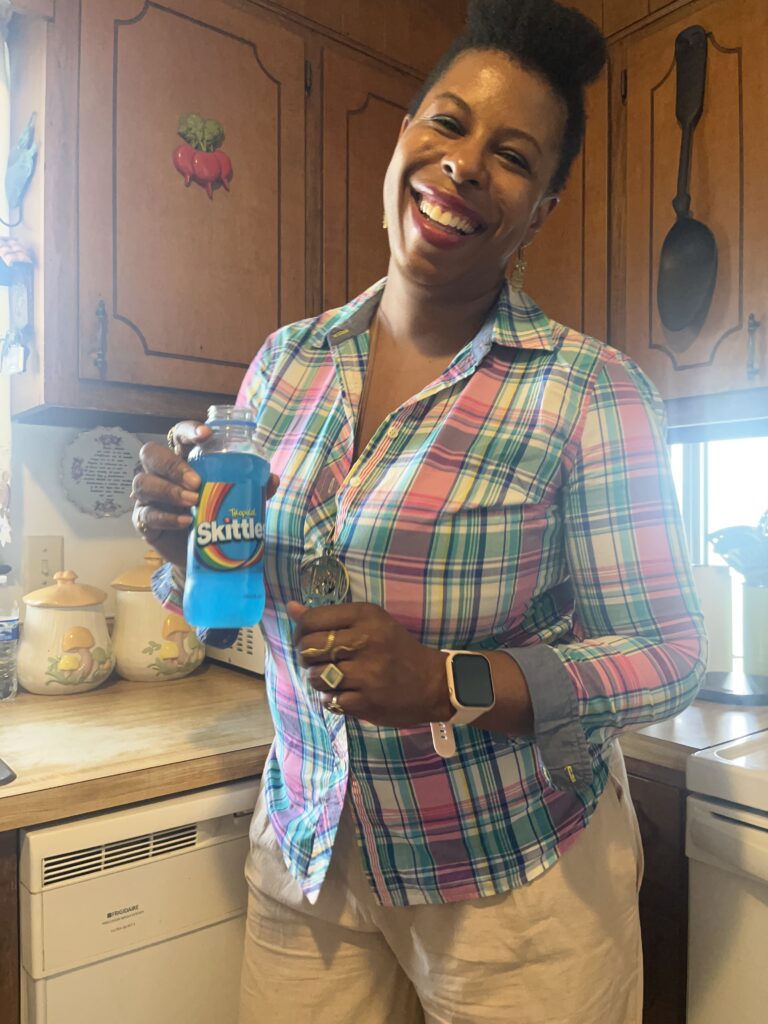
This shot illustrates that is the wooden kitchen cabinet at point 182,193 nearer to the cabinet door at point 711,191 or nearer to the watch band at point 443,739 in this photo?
the cabinet door at point 711,191

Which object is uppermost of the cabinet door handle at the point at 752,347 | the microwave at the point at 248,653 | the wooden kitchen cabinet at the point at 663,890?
the cabinet door handle at the point at 752,347

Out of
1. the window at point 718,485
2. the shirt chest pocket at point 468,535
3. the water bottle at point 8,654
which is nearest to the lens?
the shirt chest pocket at point 468,535

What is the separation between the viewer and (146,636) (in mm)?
1491

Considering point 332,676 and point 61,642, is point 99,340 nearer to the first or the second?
point 61,642

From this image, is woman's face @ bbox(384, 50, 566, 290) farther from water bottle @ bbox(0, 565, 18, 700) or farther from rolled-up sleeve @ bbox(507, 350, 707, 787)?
water bottle @ bbox(0, 565, 18, 700)

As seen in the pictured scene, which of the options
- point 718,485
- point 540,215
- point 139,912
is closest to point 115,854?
point 139,912

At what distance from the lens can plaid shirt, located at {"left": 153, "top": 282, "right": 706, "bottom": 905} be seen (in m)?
0.69

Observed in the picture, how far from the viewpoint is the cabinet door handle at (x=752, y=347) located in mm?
1271

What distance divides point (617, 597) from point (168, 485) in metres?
0.42

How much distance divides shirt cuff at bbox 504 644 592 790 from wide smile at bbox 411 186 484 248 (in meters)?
0.42

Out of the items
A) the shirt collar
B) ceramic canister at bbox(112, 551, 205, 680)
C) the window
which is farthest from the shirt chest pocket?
the window

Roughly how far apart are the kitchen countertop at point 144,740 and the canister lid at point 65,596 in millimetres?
164

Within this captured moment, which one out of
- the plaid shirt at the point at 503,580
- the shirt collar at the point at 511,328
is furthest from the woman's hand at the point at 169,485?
the shirt collar at the point at 511,328

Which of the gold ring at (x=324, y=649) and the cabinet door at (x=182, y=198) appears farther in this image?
the cabinet door at (x=182, y=198)
